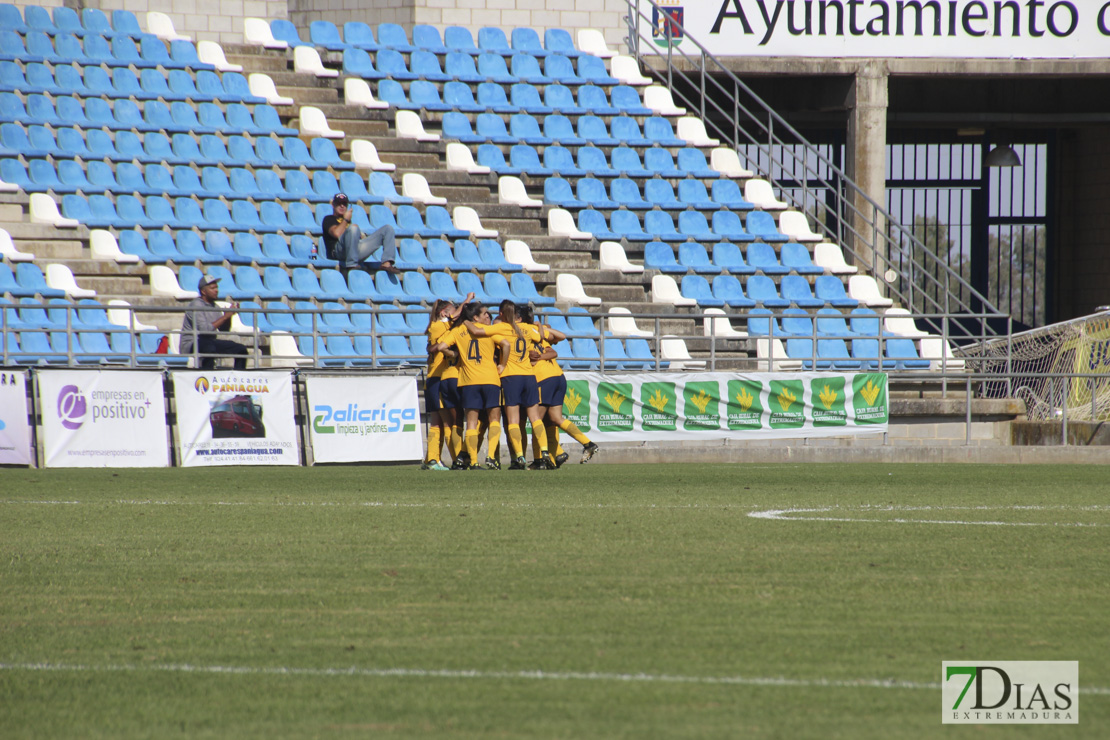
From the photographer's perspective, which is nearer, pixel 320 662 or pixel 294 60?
pixel 320 662

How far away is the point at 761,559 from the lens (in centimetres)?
700

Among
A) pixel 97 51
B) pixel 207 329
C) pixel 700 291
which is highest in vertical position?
pixel 97 51

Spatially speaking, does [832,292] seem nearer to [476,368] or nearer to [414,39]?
[476,368]

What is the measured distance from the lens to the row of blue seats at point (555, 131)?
23047mm

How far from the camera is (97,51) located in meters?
22.4

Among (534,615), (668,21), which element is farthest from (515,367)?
(668,21)

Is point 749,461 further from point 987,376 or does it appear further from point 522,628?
point 522,628

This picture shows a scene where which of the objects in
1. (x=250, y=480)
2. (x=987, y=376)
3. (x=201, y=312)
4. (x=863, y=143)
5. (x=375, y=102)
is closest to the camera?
(x=250, y=480)

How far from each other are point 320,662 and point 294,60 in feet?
68.0

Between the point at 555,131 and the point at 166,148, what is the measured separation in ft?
21.5

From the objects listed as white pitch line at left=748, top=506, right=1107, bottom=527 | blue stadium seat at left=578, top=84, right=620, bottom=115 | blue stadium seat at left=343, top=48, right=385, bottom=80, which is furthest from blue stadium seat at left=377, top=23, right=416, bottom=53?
white pitch line at left=748, top=506, right=1107, bottom=527

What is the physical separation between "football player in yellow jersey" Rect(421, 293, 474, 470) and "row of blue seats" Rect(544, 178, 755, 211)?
8.11 meters

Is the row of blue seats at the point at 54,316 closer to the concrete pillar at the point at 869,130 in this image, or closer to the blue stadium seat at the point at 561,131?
the blue stadium seat at the point at 561,131

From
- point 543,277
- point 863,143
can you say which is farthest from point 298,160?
point 863,143
